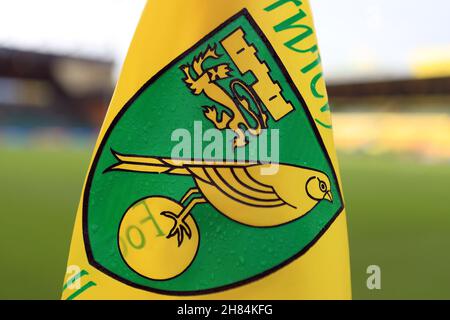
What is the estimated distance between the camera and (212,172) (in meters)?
0.87

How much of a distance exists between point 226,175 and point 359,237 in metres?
2.18

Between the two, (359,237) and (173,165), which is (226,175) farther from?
(359,237)

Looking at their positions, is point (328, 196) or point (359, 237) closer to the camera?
point (328, 196)

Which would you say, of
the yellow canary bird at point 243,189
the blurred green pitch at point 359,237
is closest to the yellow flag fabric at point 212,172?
the yellow canary bird at point 243,189

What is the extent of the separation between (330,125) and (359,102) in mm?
17348

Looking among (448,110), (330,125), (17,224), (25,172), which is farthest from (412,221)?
(448,110)

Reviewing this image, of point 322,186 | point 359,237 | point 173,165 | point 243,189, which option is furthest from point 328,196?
point 359,237

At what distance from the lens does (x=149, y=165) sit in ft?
2.88

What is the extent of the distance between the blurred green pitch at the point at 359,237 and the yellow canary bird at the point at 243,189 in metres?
1.11

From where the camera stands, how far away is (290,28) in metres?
0.91

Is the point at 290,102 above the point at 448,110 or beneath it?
beneath

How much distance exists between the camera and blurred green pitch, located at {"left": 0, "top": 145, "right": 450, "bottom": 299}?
6.54 feet

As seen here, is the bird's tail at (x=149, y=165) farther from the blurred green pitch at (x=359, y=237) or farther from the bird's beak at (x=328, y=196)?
the blurred green pitch at (x=359, y=237)

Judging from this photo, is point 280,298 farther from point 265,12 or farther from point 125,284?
point 265,12
